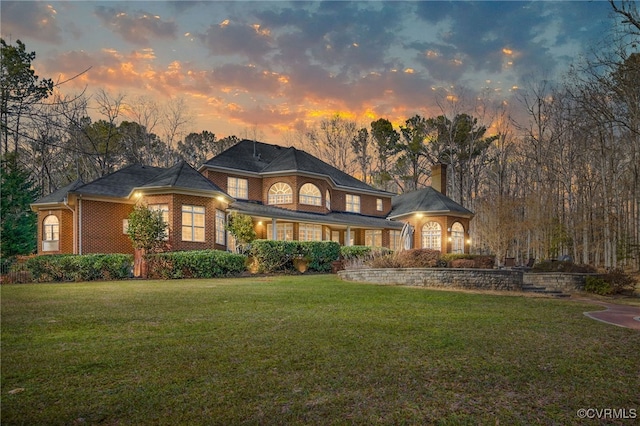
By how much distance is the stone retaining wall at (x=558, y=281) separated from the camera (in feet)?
57.1

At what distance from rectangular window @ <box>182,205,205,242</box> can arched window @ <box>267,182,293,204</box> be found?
7881 mm

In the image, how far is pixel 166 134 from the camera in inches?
1660

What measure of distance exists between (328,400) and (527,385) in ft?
7.22

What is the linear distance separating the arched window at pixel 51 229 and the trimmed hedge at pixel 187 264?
30.5 ft

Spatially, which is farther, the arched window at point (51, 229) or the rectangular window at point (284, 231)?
the rectangular window at point (284, 231)

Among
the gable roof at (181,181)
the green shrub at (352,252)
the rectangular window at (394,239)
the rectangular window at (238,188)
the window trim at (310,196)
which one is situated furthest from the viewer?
the rectangular window at (394,239)

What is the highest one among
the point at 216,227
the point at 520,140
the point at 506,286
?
the point at 520,140

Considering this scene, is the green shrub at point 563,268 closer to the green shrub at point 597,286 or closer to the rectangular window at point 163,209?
the green shrub at point 597,286

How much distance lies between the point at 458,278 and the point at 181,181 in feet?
45.1

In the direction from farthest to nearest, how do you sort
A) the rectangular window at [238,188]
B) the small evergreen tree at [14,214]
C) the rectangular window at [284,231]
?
the rectangular window at [238,188] < the rectangular window at [284,231] < the small evergreen tree at [14,214]

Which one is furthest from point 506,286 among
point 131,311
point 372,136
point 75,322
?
point 372,136

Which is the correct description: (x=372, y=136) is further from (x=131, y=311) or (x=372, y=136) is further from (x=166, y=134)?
(x=131, y=311)

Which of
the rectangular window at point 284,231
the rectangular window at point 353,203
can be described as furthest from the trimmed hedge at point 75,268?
the rectangular window at point 353,203
